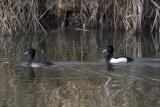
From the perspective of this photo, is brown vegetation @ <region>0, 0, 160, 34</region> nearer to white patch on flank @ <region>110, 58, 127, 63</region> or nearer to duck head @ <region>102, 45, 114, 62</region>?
duck head @ <region>102, 45, 114, 62</region>

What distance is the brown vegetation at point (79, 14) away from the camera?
71.5 feet

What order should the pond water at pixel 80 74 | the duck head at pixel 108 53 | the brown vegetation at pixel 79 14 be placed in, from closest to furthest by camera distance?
the pond water at pixel 80 74, the duck head at pixel 108 53, the brown vegetation at pixel 79 14

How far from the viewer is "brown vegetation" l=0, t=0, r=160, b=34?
21.8 meters

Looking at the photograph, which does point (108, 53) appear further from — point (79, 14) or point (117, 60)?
point (79, 14)

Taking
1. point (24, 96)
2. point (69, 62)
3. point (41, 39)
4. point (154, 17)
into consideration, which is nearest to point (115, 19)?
point (154, 17)

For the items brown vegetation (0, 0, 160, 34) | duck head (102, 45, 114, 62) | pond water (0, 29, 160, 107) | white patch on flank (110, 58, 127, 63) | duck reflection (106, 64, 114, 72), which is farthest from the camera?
brown vegetation (0, 0, 160, 34)

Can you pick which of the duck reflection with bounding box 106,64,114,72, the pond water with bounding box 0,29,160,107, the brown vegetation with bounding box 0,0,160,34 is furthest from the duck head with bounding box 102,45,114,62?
the brown vegetation with bounding box 0,0,160,34

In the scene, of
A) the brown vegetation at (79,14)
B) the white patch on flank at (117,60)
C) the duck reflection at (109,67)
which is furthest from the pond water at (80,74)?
the brown vegetation at (79,14)

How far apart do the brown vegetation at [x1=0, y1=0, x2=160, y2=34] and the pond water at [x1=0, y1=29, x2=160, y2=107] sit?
56 cm

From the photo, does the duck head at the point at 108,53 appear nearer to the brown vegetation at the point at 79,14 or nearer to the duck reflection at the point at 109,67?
the duck reflection at the point at 109,67

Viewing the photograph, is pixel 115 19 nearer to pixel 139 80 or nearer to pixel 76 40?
pixel 76 40

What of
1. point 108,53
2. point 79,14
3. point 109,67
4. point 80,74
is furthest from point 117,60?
point 79,14

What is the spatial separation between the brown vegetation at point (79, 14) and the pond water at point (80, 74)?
56cm

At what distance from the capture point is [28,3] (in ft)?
72.6
